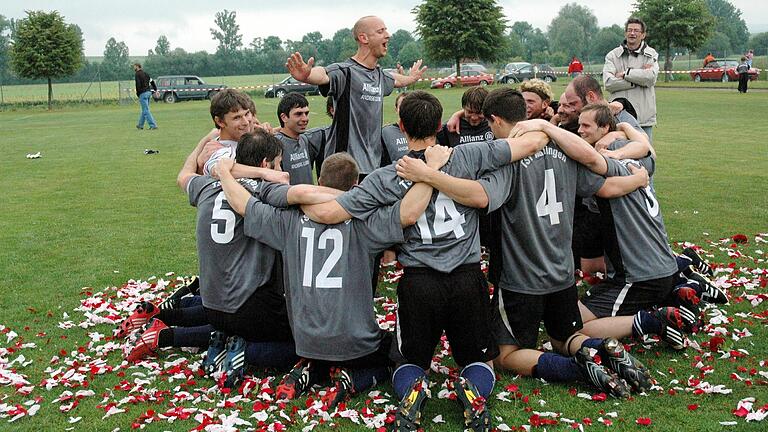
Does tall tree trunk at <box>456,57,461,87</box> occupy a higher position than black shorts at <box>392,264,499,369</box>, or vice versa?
tall tree trunk at <box>456,57,461,87</box>

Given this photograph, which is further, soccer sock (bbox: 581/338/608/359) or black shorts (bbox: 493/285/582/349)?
black shorts (bbox: 493/285/582/349)

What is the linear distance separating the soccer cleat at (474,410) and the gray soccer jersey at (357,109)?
3716mm

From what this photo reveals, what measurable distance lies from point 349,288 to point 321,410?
800 millimetres

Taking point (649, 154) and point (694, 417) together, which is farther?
point (649, 154)

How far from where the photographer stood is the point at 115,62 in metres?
119

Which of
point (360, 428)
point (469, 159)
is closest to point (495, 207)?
point (469, 159)

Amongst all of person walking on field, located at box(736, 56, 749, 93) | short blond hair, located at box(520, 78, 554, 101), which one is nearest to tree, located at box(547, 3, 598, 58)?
person walking on field, located at box(736, 56, 749, 93)

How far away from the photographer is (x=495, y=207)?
484 cm

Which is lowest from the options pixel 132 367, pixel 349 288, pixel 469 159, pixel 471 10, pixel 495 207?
pixel 132 367

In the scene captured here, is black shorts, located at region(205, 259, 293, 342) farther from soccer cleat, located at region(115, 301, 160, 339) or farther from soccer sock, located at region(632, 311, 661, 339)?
soccer sock, located at region(632, 311, 661, 339)

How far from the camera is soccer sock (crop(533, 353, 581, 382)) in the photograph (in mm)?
4973

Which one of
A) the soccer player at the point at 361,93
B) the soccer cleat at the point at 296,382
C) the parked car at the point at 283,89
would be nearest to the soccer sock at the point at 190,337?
the soccer cleat at the point at 296,382

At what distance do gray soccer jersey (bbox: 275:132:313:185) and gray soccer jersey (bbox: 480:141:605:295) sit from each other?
3112 mm

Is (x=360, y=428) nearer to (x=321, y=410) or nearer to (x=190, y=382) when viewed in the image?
(x=321, y=410)
